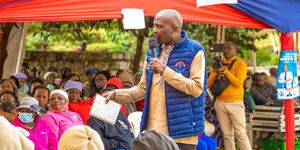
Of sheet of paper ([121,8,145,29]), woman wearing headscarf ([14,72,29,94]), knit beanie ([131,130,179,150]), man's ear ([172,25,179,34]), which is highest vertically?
sheet of paper ([121,8,145,29])

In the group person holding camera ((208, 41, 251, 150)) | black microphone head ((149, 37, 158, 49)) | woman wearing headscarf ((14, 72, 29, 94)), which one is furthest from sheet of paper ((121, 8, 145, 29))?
woman wearing headscarf ((14, 72, 29, 94))

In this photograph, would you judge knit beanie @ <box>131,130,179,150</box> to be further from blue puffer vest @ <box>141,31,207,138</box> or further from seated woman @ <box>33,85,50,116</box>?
seated woman @ <box>33,85,50,116</box>

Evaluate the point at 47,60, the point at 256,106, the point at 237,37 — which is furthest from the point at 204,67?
the point at 47,60

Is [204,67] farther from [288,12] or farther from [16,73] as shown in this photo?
[16,73]

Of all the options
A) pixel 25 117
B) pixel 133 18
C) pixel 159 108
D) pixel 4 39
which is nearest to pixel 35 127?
pixel 25 117

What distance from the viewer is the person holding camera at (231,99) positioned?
1005 cm

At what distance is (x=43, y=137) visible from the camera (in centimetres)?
696

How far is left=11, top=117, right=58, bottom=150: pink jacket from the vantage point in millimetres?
6914

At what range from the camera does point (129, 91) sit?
5.75 metres

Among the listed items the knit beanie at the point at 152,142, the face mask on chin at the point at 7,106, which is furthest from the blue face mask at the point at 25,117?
the knit beanie at the point at 152,142

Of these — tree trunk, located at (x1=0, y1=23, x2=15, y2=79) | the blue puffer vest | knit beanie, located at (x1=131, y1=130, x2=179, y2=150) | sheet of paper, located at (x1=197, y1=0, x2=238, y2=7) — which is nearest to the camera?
knit beanie, located at (x1=131, y1=130, x2=179, y2=150)

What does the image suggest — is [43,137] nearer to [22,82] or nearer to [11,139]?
[11,139]

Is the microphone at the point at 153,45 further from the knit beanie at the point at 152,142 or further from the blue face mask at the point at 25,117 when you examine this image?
the blue face mask at the point at 25,117

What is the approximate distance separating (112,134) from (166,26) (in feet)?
8.34
